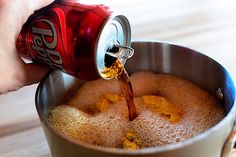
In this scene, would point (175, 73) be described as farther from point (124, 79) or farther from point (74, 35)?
point (74, 35)

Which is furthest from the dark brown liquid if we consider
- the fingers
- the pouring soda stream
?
the fingers

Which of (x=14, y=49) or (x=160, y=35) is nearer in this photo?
(x=14, y=49)

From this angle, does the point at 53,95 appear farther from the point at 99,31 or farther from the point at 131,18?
the point at 131,18

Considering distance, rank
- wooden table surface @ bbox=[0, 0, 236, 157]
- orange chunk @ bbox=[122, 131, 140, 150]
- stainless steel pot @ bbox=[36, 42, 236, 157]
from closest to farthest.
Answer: stainless steel pot @ bbox=[36, 42, 236, 157] → orange chunk @ bbox=[122, 131, 140, 150] → wooden table surface @ bbox=[0, 0, 236, 157]

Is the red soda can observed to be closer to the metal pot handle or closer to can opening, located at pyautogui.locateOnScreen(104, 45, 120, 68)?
can opening, located at pyautogui.locateOnScreen(104, 45, 120, 68)

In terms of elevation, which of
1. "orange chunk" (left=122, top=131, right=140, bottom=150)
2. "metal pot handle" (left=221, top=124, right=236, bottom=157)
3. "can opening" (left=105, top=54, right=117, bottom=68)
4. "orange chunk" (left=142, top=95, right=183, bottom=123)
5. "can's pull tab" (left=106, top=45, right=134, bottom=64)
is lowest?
"orange chunk" (left=122, top=131, right=140, bottom=150)

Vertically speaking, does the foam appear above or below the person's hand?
below

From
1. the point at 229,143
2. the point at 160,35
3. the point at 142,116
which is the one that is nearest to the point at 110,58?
the point at 142,116
